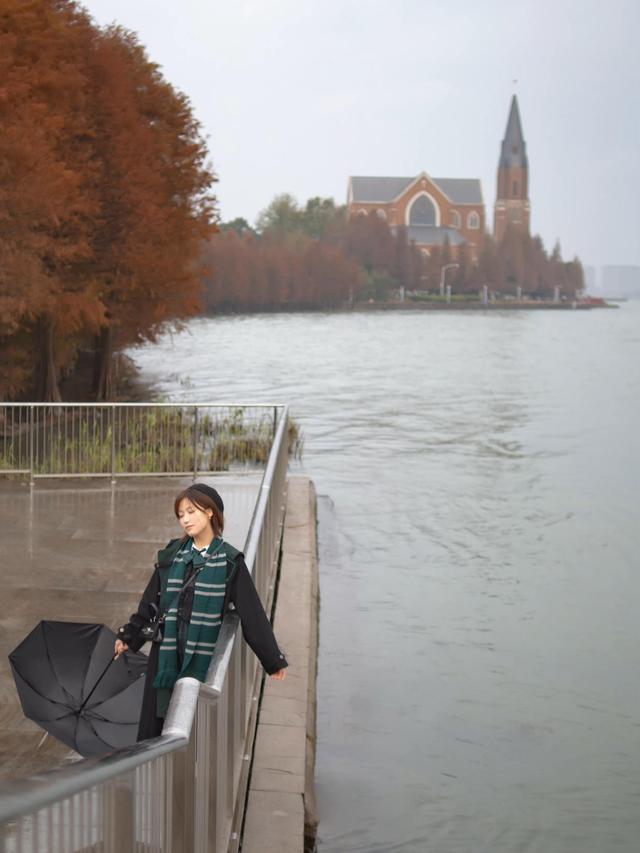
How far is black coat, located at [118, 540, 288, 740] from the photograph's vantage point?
17.0 ft

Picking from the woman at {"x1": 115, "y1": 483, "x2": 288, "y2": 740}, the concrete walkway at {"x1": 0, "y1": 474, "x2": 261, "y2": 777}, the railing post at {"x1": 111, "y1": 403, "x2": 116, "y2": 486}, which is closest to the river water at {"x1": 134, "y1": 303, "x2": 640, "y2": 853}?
the concrete walkway at {"x1": 0, "y1": 474, "x2": 261, "y2": 777}

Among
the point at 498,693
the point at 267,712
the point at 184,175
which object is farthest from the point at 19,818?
the point at 184,175

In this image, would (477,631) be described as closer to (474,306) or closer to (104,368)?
(104,368)

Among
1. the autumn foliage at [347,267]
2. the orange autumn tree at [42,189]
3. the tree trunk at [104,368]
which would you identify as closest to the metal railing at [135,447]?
the orange autumn tree at [42,189]

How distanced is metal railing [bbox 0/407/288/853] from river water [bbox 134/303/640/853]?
107 inches

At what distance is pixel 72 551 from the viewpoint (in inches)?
481

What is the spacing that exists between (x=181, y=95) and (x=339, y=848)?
32980 millimetres

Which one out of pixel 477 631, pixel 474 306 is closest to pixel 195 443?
pixel 477 631

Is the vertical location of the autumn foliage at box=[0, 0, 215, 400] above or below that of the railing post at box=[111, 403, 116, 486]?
above

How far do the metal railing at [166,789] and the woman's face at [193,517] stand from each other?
41 cm

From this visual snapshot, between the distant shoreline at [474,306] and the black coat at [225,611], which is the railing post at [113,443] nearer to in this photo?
the black coat at [225,611]

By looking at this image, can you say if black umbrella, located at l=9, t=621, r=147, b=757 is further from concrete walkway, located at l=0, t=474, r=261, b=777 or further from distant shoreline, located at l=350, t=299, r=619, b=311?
distant shoreline, located at l=350, t=299, r=619, b=311

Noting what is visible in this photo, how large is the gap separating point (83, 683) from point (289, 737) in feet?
7.72

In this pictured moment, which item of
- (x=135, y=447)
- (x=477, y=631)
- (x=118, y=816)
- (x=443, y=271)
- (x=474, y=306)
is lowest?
(x=477, y=631)
